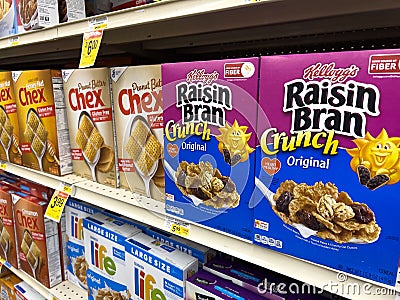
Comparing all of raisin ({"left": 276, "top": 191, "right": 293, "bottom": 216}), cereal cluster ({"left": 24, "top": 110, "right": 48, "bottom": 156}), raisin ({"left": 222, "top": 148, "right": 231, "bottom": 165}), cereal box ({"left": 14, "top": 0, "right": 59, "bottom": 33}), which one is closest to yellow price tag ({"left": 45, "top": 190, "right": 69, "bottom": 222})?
cereal cluster ({"left": 24, "top": 110, "right": 48, "bottom": 156})

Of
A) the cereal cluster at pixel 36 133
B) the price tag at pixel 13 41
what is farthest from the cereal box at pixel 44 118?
the price tag at pixel 13 41

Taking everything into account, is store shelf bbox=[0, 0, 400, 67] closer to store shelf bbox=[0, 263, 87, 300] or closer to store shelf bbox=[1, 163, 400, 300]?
store shelf bbox=[1, 163, 400, 300]

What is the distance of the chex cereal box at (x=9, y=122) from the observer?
1.21 meters

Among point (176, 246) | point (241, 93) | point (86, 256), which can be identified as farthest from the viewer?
point (86, 256)

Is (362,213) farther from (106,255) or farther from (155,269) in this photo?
(106,255)

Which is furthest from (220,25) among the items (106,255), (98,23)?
(106,255)

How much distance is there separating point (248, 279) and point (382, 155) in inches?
18.3

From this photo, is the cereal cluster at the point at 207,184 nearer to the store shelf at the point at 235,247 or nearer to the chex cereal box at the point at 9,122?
the store shelf at the point at 235,247

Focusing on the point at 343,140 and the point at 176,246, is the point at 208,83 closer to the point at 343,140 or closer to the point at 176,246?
the point at 343,140

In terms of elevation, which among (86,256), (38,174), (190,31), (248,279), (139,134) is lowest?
(86,256)

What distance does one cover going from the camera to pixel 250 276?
79cm

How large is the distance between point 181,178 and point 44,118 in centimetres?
64

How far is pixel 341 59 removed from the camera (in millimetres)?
502

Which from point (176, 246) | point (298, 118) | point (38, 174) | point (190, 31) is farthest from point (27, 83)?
point (298, 118)
